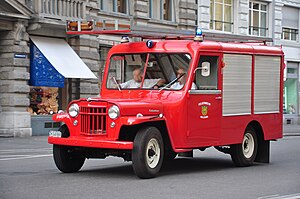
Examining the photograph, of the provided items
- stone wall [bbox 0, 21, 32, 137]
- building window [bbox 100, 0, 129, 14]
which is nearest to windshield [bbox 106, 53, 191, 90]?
stone wall [bbox 0, 21, 32, 137]

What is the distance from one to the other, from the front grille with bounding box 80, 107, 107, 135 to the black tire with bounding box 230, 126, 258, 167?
356 centimetres

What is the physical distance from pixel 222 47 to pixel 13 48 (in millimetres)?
13401

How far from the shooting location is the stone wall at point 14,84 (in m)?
26.1

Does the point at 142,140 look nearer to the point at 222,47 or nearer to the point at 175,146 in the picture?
the point at 175,146

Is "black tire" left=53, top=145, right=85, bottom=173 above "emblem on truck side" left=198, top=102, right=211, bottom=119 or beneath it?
beneath

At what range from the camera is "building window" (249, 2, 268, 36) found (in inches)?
1591

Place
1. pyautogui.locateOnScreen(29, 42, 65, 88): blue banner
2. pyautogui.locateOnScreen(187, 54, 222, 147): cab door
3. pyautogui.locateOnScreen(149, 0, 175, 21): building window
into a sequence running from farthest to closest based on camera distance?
1. pyautogui.locateOnScreen(149, 0, 175, 21): building window
2. pyautogui.locateOnScreen(29, 42, 65, 88): blue banner
3. pyautogui.locateOnScreen(187, 54, 222, 147): cab door

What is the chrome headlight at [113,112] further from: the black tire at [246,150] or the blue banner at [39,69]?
the blue banner at [39,69]

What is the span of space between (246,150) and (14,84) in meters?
12.8

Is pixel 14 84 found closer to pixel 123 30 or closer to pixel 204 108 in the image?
pixel 123 30

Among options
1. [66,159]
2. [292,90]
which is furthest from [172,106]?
[292,90]

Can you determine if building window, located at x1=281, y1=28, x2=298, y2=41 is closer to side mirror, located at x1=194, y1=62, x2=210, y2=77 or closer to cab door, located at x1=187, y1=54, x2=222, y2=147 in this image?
cab door, located at x1=187, y1=54, x2=222, y2=147

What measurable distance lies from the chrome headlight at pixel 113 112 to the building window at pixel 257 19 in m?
28.6

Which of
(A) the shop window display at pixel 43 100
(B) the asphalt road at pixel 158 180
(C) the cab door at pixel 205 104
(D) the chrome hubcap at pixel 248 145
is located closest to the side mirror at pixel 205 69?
(C) the cab door at pixel 205 104
